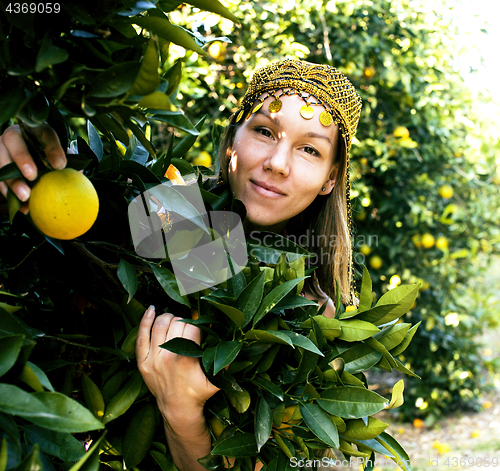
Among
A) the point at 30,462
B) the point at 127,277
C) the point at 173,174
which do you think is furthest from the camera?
the point at 173,174

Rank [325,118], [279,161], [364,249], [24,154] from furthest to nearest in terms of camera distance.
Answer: [364,249]
[325,118]
[279,161]
[24,154]

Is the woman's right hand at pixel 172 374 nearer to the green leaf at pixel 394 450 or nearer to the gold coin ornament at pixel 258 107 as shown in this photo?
the green leaf at pixel 394 450

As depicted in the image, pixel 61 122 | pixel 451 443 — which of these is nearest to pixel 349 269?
pixel 61 122

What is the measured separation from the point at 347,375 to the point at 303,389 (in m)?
0.08

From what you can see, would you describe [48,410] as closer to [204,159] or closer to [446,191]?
[204,159]

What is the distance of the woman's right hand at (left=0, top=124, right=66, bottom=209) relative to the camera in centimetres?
47

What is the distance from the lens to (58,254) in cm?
67

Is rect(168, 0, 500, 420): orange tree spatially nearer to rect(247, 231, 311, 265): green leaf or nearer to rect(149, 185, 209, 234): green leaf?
rect(247, 231, 311, 265): green leaf

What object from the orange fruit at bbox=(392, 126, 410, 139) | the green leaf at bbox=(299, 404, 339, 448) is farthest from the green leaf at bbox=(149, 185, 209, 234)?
the orange fruit at bbox=(392, 126, 410, 139)

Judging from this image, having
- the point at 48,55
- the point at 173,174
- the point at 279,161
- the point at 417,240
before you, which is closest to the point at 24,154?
the point at 48,55

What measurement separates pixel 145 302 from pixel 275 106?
0.66 metres

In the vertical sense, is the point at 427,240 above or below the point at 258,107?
below

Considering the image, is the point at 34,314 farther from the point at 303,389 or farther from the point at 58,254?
the point at 303,389

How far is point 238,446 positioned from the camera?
646 millimetres
